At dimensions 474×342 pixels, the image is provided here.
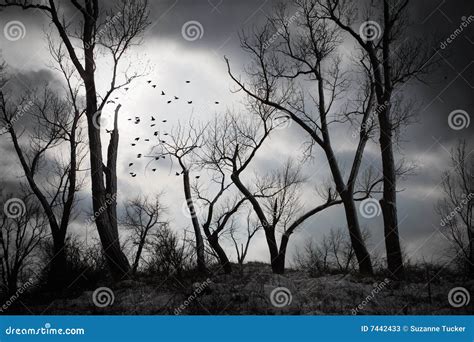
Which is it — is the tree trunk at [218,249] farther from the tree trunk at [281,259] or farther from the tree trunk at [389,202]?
the tree trunk at [389,202]

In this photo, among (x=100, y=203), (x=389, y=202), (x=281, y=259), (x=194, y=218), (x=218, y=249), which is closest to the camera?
(x=389, y=202)

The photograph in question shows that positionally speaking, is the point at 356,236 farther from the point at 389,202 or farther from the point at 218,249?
the point at 218,249

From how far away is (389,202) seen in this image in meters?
10.2

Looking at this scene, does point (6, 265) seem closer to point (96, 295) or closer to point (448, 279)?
point (96, 295)

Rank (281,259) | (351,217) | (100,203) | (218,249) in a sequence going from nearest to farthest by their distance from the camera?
1. (100,203)
2. (351,217)
3. (281,259)
4. (218,249)

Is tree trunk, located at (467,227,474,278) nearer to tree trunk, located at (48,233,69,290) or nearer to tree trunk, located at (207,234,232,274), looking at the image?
tree trunk, located at (207,234,232,274)

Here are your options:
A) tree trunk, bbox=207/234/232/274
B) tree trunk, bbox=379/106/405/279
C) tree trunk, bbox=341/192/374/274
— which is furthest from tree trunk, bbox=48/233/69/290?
tree trunk, bbox=379/106/405/279

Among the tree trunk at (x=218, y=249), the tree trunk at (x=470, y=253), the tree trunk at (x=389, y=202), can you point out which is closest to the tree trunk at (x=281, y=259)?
the tree trunk at (x=218, y=249)

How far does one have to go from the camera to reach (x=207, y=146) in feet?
46.1

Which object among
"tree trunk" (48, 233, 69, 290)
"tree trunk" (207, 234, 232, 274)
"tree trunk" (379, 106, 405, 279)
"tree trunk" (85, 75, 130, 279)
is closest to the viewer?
"tree trunk" (379, 106, 405, 279)

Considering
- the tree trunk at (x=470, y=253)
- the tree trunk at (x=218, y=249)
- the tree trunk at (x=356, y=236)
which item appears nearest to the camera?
the tree trunk at (x=470, y=253)

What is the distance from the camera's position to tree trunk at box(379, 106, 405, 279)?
9.62 meters

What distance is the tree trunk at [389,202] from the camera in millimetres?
9617

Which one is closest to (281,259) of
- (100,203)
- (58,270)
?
(100,203)
